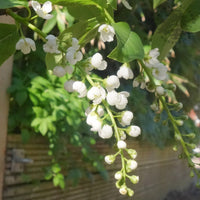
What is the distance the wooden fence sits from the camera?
3.59 feet

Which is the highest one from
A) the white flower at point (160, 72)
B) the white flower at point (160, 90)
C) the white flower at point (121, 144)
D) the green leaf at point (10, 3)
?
the green leaf at point (10, 3)

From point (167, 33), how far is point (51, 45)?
134mm

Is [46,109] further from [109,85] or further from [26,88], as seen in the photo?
[109,85]

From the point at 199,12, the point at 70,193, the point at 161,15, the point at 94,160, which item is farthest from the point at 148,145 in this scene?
the point at 199,12

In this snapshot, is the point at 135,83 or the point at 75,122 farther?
the point at 75,122

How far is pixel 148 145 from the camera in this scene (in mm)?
1181

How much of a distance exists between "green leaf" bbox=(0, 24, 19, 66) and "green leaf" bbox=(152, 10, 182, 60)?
14 cm

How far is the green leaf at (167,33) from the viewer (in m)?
0.36

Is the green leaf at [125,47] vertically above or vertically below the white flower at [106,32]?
below

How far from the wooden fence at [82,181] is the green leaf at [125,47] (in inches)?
27.6

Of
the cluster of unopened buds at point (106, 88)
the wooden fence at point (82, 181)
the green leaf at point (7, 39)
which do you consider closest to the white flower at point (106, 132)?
the cluster of unopened buds at point (106, 88)

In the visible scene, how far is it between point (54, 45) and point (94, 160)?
1.06 m

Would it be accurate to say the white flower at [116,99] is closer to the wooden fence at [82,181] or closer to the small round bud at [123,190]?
the small round bud at [123,190]

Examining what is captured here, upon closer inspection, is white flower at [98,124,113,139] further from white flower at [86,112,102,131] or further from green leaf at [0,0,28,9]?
green leaf at [0,0,28,9]
